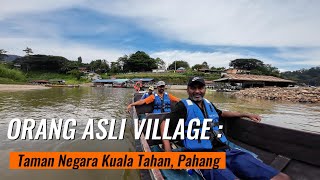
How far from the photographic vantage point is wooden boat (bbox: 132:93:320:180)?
352 cm

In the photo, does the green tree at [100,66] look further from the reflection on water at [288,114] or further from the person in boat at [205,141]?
the person in boat at [205,141]

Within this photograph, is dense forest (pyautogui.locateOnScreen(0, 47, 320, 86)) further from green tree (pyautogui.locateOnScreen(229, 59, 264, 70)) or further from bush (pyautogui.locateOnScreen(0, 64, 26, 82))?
bush (pyautogui.locateOnScreen(0, 64, 26, 82))

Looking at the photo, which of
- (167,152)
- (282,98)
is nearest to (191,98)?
(167,152)

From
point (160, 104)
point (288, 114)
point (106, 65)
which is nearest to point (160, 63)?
point (106, 65)

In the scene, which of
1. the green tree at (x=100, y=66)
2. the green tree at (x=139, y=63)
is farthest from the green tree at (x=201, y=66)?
the green tree at (x=100, y=66)

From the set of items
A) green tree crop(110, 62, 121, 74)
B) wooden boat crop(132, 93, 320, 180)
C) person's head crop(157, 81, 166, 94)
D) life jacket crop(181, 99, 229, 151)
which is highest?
green tree crop(110, 62, 121, 74)

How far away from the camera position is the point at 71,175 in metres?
4.73

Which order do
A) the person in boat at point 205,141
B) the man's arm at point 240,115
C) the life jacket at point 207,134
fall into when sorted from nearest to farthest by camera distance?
the person in boat at point 205,141, the life jacket at point 207,134, the man's arm at point 240,115

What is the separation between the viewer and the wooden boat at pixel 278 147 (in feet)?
11.6

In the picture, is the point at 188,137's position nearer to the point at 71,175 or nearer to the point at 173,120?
the point at 173,120

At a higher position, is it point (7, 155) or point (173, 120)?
point (173, 120)

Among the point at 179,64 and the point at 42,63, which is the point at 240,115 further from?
the point at 179,64

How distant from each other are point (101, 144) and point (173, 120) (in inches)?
162

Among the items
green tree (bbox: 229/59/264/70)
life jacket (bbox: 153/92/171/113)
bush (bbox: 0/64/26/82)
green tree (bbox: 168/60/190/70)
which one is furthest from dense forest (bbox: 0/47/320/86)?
life jacket (bbox: 153/92/171/113)
